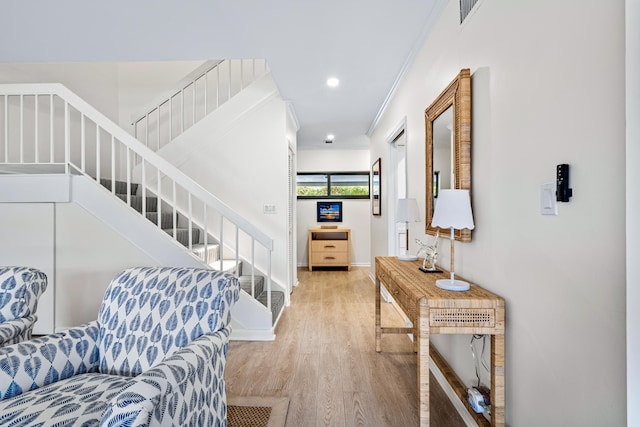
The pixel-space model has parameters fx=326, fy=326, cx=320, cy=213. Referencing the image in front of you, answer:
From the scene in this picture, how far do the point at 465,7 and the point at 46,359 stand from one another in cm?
250

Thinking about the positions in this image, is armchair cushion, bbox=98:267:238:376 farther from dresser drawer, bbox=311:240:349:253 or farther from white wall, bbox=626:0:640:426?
dresser drawer, bbox=311:240:349:253

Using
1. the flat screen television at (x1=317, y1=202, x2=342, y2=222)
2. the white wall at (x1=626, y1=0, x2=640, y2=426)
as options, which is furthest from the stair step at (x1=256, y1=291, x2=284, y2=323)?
the flat screen television at (x1=317, y1=202, x2=342, y2=222)

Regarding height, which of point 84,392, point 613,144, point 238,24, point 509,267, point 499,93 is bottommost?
point 84,392

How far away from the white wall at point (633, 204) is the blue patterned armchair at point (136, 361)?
1.22m

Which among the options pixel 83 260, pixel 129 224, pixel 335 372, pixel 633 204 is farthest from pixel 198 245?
pixel 633 204

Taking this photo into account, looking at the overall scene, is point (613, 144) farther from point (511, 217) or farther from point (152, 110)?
point (152, 110)

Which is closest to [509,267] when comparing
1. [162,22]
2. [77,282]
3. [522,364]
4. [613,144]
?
[522,364]

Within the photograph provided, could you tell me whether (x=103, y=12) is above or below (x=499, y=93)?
above

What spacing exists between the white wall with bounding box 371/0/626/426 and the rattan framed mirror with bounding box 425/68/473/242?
0.04 metres

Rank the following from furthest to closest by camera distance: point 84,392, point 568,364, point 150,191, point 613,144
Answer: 1. point 150,191
2. point 84,392
3. point 568,364
4. point 613,144

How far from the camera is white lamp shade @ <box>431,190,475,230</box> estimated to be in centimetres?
154

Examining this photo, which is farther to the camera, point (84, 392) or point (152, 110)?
point (152, 110)

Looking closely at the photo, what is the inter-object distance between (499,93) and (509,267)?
0.75 meters

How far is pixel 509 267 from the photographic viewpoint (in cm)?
136
